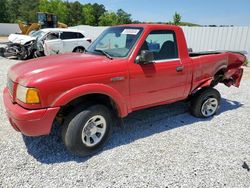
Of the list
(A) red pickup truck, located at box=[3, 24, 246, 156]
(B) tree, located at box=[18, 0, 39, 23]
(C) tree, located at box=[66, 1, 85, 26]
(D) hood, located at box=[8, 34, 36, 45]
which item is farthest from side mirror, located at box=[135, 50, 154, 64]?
(B) tree, located at box=[18, 0, 39, 23]

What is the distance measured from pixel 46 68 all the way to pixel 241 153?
3.27 meters

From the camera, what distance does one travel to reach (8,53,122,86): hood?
301 cm

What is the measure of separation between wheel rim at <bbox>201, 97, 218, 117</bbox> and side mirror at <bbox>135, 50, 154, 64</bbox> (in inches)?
81.0

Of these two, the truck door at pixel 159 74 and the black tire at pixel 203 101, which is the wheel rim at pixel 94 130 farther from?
the black tire at pixel 203 101

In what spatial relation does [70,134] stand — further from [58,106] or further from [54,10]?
[54,10]

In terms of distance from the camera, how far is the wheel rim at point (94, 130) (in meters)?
3.44

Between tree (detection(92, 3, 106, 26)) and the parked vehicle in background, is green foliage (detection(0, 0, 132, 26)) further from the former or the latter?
the parked vehicle in background

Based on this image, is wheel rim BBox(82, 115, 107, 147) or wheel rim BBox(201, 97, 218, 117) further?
wheel rim BBox(201, 97, 218, 117)

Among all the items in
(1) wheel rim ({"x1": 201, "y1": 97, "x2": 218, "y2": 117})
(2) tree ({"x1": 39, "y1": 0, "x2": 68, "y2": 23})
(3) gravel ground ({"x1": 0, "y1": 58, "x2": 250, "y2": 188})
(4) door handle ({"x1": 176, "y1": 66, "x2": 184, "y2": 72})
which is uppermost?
(2) tree ({"x1": 39, "y1": 0, "x2": 68, "y2": 23})

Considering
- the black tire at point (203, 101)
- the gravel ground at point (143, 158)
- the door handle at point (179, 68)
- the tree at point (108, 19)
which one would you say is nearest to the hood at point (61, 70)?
the gravel ground at point (143, 158)

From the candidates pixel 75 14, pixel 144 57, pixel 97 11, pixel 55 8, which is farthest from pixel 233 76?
pixel 97 11

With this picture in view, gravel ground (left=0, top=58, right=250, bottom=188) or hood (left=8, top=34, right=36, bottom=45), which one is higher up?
hood (left=8, top=34, right=36, bottom=45)

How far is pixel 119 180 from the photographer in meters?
3.00

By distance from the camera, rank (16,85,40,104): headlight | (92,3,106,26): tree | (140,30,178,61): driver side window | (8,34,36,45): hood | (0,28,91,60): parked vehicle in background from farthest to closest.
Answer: (92,3,106,26): tree, (8,34,36,45): hood, (0,28,91,60): parked vehicle in background, (140,30,178,61): driver side window, (16,85,40,104): headlight
